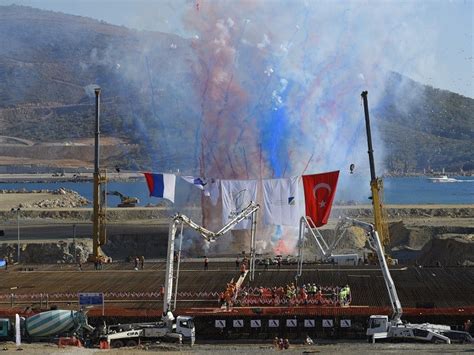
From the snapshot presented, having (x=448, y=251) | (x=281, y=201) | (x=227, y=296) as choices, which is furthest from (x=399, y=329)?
(x=448, y=251)

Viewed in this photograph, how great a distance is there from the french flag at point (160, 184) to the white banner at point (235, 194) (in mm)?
7798

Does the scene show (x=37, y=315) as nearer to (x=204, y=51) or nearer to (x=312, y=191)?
(x=312, y=191)

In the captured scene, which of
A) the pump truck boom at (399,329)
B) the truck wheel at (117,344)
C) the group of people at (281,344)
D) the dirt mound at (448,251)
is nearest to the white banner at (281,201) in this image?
the dirt mound at (448,251)

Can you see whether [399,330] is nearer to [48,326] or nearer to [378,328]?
[378,328]

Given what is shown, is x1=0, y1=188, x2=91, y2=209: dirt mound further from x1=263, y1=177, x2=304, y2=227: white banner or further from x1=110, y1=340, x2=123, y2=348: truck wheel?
x1=110, y1=340, x2=123, y2=348: truck wheel

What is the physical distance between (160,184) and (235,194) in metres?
9.41

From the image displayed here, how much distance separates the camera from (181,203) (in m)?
71.5

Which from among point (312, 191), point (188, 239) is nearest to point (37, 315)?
point (312, 191)

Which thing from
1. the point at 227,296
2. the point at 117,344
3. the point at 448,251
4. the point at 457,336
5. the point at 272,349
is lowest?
the point at 117,344

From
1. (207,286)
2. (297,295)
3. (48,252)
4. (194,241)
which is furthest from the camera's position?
(48,252)

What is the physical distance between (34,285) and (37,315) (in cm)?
1032

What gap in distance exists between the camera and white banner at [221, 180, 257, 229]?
2509 inches

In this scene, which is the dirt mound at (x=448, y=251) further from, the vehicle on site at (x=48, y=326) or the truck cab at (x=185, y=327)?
the vehicle on site at (x=48, y=326)

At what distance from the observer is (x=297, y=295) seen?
1618 inches
